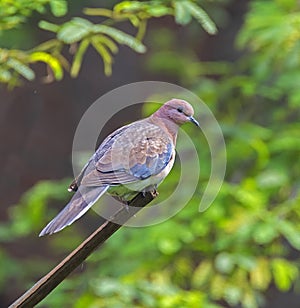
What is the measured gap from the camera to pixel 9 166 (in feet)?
16.5

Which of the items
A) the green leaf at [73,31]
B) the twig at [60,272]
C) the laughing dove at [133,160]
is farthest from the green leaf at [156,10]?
the twig at [60,272]

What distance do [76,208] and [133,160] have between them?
25 cm

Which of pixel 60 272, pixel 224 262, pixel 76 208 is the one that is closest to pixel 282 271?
pixel 224 262

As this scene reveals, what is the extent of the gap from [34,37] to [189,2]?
2.16m

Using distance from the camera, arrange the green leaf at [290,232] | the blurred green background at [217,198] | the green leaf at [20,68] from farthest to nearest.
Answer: the green leaf at [290,232] → the blurred green background at [217,198] → the green leaf at [20,68]

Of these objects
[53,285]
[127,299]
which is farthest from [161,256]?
[53,285]

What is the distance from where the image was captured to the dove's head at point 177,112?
1.67 meters

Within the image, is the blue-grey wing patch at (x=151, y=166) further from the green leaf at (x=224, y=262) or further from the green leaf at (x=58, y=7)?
the green leaf at (x=224, y=262)

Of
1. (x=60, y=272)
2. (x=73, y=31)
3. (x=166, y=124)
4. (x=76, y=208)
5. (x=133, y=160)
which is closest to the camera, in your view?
(x=60, y=272)

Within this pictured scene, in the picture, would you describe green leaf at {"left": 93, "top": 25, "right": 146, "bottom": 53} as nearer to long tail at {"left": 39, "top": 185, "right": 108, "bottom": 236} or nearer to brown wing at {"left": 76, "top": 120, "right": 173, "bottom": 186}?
brown wing at {"left": 76, "top": 120, "right": 173, "bottom": 186}

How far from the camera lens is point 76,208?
1396 mm

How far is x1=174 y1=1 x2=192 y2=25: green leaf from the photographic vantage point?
2.17 meters

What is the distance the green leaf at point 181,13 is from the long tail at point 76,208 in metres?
0.80

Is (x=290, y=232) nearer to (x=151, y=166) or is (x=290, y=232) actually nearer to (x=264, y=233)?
(x=264, y=233)
